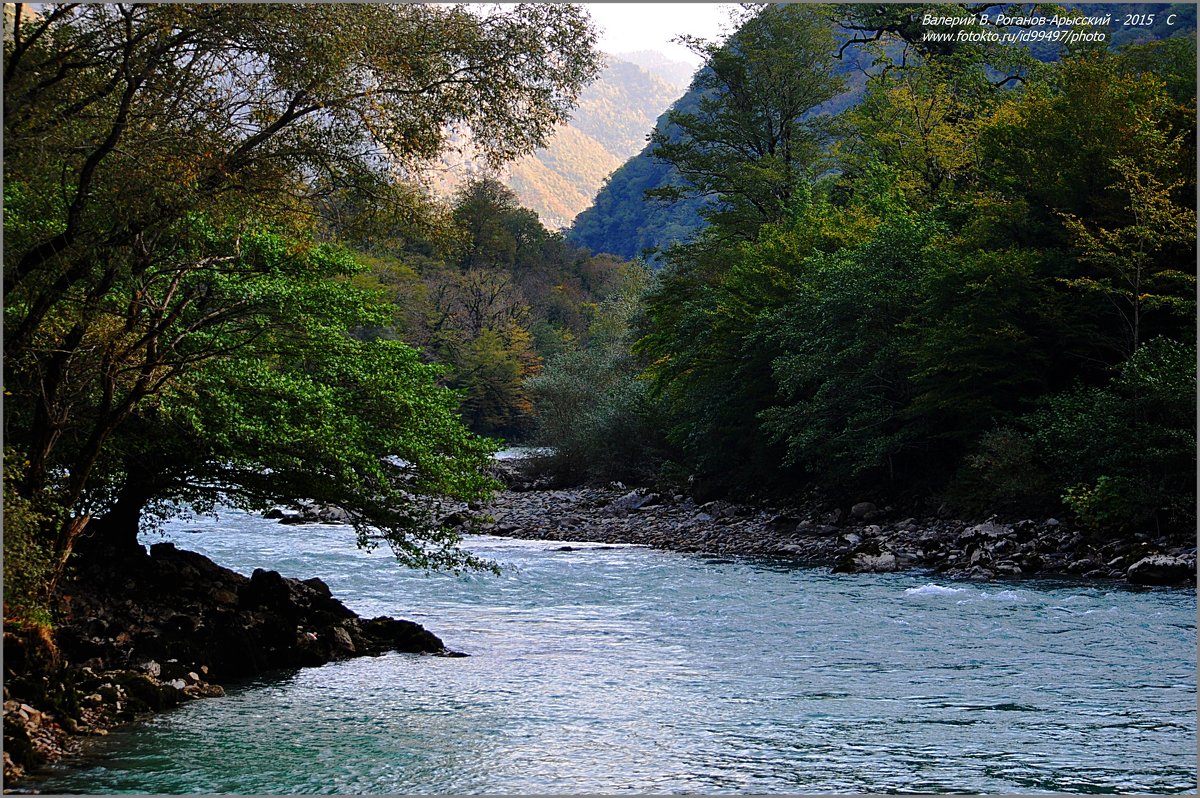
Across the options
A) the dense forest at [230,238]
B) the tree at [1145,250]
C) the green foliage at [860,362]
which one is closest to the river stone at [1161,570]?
the tree at [1145,250]

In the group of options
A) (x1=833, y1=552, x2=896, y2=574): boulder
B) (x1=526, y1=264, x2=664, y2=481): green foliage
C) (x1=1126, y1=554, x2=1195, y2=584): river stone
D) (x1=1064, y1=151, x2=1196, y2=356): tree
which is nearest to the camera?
(x1=1126, y1=554, x2=1195, y2=584): river stone

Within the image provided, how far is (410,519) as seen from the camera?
1404cm

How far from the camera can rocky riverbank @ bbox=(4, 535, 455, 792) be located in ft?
31.9

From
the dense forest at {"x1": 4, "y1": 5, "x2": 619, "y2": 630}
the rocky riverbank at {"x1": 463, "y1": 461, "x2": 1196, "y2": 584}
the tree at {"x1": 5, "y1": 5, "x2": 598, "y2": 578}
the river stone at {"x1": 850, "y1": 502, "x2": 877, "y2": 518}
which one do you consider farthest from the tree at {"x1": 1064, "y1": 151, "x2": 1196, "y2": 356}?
the tree at {"x1": 5, "y1": 5, "x2": 598, "y2": 578}

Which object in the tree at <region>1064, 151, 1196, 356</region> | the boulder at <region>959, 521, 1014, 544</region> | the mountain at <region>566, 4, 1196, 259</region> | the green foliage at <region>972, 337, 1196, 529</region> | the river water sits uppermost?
the mountain at <region>566, 4, 1196, 259</region>

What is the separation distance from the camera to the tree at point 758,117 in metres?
38.5

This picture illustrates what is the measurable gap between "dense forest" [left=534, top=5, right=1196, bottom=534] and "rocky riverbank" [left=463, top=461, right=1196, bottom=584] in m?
0.91

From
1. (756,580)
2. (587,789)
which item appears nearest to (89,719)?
(587,789)

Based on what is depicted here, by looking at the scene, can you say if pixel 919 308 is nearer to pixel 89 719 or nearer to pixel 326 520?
pixel 326 520

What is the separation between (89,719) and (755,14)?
116ft

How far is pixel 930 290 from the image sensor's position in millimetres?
25500

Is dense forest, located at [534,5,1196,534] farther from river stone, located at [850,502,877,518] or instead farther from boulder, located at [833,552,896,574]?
boulder, located at [833,552,896,574]

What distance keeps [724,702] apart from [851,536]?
540 inches

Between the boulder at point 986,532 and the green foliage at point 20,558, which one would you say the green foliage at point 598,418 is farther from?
the green foliage at point 20,558
